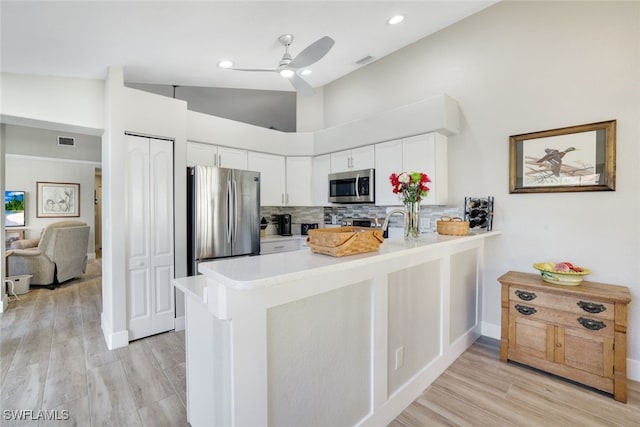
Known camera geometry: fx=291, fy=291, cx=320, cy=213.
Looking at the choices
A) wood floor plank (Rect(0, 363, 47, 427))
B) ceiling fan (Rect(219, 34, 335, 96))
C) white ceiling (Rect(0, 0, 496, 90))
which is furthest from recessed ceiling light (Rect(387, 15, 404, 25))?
wood floor plank (Rect(0, 363, 47, 427))

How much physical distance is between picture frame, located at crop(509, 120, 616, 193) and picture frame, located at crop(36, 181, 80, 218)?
8886 mm

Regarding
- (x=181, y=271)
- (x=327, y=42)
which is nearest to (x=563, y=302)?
(x=327, y=42)

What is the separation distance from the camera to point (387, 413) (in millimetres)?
1750

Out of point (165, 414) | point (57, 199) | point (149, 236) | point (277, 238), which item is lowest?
point (165, 414)

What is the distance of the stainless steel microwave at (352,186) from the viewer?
11.6ft

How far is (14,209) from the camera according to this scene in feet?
20.4

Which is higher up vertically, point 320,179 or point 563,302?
point 320,179

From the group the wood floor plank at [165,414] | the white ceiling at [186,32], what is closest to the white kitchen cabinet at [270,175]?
the white ceiling at [186,32]

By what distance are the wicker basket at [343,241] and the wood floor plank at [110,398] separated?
161cm

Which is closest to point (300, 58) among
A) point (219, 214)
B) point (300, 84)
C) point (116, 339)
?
point (300, 84)

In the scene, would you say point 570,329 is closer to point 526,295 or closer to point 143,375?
point 526,295

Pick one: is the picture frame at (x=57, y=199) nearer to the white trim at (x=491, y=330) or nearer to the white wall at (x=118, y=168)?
the white wall at (x=118, y=168)

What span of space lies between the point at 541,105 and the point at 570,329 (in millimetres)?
1890

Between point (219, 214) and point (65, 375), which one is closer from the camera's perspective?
point (65, 375)
